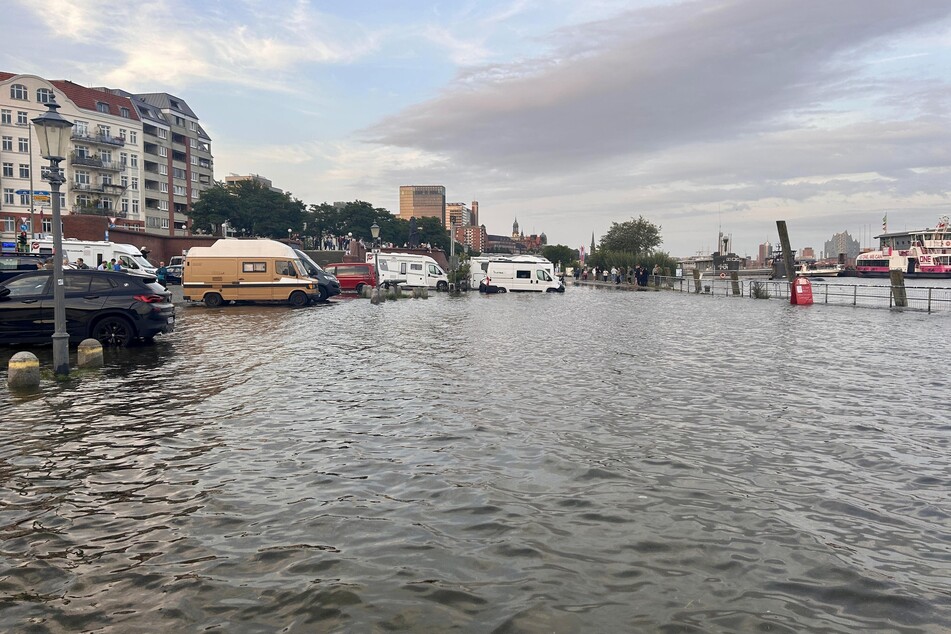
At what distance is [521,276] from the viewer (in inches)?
1868

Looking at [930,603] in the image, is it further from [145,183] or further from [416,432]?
[145,183]

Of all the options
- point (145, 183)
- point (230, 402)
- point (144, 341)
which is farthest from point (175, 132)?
point (230, 402)

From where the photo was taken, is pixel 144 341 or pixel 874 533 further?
pixel 144 341

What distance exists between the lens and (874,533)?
16.5 feet

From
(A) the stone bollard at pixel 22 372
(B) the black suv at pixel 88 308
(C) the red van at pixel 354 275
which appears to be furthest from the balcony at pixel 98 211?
(A) the stone bollard at pixel 22 372

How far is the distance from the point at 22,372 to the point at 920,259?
11704cm

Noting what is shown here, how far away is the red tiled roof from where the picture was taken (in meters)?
75.9

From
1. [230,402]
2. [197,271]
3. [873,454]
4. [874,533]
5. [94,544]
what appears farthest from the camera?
[197,271]

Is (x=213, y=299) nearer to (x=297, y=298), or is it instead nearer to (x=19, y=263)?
(x=297, y=298)

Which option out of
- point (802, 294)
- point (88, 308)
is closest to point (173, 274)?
point (88, 308)

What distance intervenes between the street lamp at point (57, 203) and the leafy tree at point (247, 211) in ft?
236

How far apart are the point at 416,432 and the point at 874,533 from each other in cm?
459

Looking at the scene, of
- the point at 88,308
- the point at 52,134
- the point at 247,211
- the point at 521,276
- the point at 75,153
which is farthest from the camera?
the point at 247,211

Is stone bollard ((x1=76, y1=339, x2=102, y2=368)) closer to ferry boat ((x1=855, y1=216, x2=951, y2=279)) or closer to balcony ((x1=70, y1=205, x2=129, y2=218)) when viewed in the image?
balcony ((x1=70, y1=205, x2=129, y2=218))
